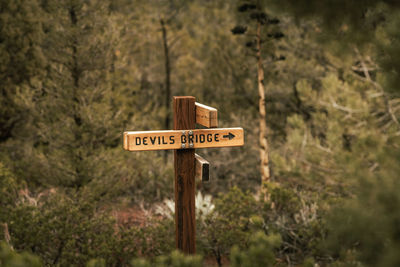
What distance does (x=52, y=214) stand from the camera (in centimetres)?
721

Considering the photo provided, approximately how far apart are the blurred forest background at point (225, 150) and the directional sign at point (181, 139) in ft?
3.66

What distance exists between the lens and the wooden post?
450 centimetres

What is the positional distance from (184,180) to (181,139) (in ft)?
1.45

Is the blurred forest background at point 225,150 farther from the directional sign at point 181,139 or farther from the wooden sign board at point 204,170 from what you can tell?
the directional sign at point 181,139

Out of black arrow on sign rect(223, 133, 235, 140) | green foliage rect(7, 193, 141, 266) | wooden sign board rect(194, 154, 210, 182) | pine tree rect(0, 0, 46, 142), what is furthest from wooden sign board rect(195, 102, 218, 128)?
pine tree rect(0, 0, 46, 142)

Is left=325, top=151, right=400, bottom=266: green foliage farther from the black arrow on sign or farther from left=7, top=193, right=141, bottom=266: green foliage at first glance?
left=7, top=193, right=141, bottom=266: green foliage

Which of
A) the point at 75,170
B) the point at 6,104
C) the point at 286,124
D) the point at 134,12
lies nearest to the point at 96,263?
the point at 75,170

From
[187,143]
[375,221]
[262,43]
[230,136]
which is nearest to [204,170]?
[187,143]

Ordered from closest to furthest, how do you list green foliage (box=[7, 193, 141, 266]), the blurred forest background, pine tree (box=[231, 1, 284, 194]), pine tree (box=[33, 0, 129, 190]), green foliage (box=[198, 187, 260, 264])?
the blurred forest background → green foliage (box=[7, 193, 141, 266]) → green foliage (box=[198, 187, 260, 264]) → pine tree (box=[33, 0, 129, 190]) → pine tree (box=[231, 1, 284, 194])

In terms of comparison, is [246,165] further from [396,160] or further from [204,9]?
[396,160]

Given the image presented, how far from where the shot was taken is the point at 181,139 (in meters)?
4.39

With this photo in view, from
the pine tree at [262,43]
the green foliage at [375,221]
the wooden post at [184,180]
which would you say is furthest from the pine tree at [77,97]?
the green foliage at [375,221]

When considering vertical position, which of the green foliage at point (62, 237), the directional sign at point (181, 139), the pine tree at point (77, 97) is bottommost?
the green foliage at point (62, 237)

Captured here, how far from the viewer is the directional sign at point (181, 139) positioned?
4.25 metres
